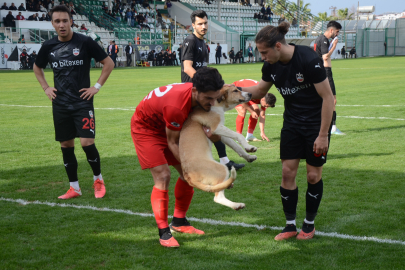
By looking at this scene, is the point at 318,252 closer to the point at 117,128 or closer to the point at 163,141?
the point at 163,141

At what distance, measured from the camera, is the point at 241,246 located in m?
4.45

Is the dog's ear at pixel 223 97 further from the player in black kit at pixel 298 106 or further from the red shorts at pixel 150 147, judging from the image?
the red shorts at pixel 150 147

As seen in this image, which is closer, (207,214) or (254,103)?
(207,214)

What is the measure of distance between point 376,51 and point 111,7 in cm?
4071

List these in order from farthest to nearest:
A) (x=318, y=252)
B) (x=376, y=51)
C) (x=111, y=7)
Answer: (x=376, y=51)
(x=111, y=7)
(x=318, y=252)

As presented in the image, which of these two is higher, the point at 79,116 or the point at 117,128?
the point at 79,116

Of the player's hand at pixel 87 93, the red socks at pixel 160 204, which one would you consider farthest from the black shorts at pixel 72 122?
the red socks at pixel 160 204

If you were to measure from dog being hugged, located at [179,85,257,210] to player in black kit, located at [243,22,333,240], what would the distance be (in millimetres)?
550

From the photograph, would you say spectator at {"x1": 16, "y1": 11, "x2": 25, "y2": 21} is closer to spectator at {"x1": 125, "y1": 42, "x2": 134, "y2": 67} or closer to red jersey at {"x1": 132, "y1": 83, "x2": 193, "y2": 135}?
spectator at {"x1": 125, "y1": 42, "x2": 134, "y2": 67}

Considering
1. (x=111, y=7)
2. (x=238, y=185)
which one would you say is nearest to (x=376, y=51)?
(x=111, y=7)

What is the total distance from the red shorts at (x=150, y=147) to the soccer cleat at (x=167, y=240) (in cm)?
76

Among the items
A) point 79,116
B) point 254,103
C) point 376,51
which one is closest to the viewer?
point 79,116

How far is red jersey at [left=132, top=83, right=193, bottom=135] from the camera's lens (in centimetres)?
390

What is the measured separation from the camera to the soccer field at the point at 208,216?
4172mm
